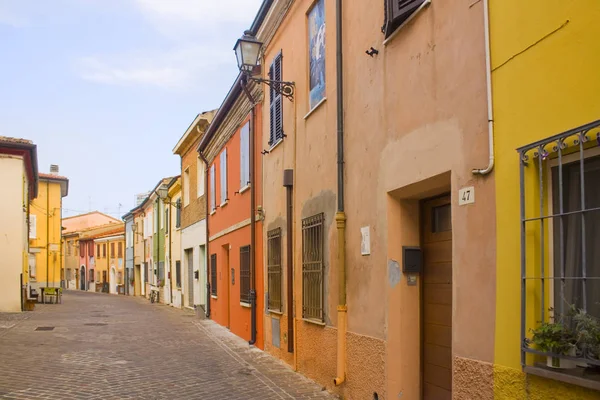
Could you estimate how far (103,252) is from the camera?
57.5 meters

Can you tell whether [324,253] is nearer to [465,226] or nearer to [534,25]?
[465,226]

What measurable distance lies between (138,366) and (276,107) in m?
5.05

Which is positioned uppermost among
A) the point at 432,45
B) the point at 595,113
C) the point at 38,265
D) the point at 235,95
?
the point at 235,95

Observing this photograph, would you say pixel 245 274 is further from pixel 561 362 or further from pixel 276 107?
pixel 561 362

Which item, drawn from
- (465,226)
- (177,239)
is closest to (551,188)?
(465,226)

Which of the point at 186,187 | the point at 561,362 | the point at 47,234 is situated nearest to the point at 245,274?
the point at 561,362

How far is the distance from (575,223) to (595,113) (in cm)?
74

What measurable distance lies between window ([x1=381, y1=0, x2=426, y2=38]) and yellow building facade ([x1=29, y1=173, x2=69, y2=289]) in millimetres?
34771

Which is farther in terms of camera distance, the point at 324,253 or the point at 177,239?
the point at 177,239

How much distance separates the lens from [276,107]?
11.3 metres

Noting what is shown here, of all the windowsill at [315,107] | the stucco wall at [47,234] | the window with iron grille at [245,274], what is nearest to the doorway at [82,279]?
the stucco wall at [47,234]

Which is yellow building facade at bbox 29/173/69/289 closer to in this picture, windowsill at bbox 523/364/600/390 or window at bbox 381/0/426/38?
window at bbox 381/0/426/38

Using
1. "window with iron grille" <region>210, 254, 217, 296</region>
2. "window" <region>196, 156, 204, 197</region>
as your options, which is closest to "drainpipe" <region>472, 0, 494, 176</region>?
"window with iron grille" <region>210, 254, 217, 296</region>

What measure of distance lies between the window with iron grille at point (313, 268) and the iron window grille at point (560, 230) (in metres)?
4.55
